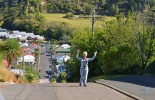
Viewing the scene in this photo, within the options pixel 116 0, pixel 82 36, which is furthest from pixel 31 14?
pixel 82 36

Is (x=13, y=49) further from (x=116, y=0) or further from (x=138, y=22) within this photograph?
(x=116, y=0)

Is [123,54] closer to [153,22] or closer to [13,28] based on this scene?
[153,22]

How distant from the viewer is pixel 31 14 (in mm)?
136375

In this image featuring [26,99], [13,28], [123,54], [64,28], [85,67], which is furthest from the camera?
[13,28]

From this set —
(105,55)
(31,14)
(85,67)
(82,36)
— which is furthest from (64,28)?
(85,67)

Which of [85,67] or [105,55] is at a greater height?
[85,67]

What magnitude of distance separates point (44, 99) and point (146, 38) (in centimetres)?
1697

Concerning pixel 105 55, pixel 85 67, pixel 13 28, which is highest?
pixel 85 67

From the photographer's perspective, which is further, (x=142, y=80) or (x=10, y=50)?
(x=10, y=50)

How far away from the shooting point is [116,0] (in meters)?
132

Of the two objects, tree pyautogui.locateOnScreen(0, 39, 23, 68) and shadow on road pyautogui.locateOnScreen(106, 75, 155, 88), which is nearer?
shadow on road pyautogui.locateOnScreen(106, 75, 155, 88)

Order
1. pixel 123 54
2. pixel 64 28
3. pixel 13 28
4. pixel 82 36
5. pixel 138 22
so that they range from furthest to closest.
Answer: pixel 13 28
pixel 64 28
pixel 82 36
pixel 138 22
pixel 123 54

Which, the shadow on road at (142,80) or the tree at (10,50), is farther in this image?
the tree at (10,50)

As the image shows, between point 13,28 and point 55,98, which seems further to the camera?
point 13,28
